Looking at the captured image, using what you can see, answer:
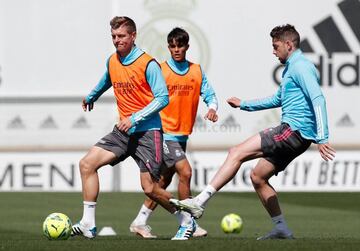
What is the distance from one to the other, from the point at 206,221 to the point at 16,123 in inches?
311

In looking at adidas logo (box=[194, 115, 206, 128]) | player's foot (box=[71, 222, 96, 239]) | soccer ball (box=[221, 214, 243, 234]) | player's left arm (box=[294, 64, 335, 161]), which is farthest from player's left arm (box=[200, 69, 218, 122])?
adidas logo (box=[194, 115, 206, 128])

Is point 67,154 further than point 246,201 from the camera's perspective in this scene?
Yes

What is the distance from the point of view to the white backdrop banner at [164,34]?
80.9ft

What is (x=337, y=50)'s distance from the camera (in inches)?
974

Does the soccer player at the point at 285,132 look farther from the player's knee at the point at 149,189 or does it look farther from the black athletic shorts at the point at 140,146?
the black athletic shorts at the point at 140,146

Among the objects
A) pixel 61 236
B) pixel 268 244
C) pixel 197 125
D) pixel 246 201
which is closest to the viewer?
pixel 268 244

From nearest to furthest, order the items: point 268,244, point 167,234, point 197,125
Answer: point 268,244 → point 167,234 → point 197,125

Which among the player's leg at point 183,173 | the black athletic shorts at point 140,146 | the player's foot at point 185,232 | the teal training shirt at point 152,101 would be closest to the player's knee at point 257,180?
the player's foot at point 185,232

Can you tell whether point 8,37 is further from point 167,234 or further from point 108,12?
point 167,234

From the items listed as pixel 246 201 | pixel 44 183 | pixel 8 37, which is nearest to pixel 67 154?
pixel 44 183

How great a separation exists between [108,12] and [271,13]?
3201 millimetres

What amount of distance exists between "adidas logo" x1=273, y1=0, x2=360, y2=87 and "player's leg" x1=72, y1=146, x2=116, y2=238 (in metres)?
12.0

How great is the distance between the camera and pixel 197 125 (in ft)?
80.7

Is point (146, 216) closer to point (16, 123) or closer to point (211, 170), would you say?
point (211, 170)
